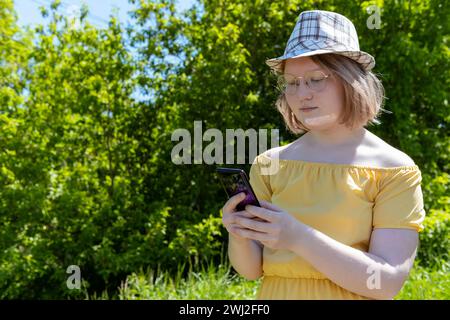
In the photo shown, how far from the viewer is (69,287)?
6605 mm

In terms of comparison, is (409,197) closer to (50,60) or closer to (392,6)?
(392,6)

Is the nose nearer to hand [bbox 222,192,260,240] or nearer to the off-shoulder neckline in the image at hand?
the off-shoulder neckline

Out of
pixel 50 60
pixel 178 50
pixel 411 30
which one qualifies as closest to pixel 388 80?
pixel 411 30

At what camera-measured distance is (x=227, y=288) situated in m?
5.52

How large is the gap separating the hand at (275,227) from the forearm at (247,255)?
0.17 meters

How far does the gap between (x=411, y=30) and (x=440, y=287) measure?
3.35m

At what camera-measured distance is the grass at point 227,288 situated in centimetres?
499

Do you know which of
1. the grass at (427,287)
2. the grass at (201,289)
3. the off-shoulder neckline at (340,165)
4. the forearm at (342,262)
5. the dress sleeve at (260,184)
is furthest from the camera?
the grass at (201,289)

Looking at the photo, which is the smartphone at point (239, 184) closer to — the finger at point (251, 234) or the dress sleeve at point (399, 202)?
the finger at point (251, 234)

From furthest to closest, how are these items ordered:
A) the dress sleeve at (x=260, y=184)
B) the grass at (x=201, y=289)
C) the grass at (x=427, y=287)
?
the grass at (x=201, y=289), the grass at (x=427, y=287), the dress sleeve at (x=260, y=184)

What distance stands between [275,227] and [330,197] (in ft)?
0.69

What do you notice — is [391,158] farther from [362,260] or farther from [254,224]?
[254,224]

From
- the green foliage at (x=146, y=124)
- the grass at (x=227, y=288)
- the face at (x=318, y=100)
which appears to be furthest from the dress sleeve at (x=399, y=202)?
the green foliage at (x=146, y=124)

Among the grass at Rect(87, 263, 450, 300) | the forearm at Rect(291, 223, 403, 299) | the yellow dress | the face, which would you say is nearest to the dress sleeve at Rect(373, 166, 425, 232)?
the yellow dress
